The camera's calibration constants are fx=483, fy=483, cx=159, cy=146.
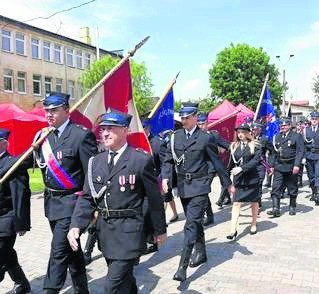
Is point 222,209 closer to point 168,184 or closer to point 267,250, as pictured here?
point 267,250

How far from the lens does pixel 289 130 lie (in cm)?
1022

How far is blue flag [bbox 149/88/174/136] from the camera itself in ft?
25.6

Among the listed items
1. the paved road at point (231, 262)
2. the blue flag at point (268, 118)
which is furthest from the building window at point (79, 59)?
Result: the paved road at point (231, 262)

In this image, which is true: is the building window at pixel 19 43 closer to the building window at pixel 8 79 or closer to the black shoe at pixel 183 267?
the building window at pixel 8 79

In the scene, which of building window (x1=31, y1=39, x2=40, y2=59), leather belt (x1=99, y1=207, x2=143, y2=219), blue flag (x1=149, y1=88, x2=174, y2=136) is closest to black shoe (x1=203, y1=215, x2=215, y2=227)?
blue flag (x1=149, y1=88, x2=174, y2=136)

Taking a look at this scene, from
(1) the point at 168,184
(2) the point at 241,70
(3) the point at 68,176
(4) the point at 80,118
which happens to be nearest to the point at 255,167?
(1) the point at 168,184

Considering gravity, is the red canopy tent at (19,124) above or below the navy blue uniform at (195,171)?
above

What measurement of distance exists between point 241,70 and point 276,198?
132 ft

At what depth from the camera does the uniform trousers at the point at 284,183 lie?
9.77 metres

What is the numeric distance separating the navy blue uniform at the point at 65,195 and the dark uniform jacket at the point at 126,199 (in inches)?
21.3

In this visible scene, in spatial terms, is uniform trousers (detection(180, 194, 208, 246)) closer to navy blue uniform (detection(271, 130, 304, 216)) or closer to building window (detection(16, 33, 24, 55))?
navy blue uniform (detection(271, 130, 304, 216))

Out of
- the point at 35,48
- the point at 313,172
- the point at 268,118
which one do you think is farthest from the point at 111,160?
the point at 35,48

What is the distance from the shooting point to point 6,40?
36.5m

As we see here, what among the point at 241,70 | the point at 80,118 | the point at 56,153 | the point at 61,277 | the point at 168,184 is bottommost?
the point at 61,277
